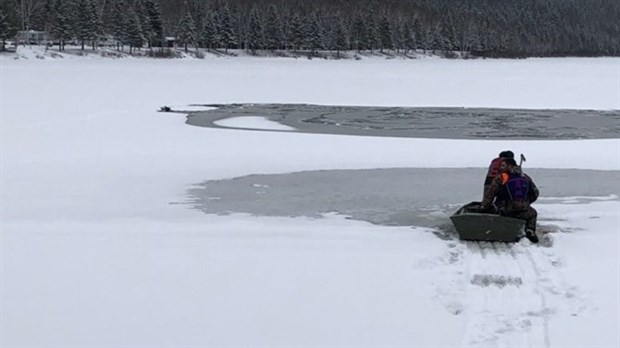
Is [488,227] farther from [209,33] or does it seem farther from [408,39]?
[408,39]

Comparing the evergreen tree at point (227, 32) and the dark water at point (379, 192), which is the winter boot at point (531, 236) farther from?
the evergreen tree at point (227, 32)

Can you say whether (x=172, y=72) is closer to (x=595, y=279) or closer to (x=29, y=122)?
(x=29, y=122)

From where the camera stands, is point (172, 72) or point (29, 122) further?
point (172, 72)

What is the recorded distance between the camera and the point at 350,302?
5688mm

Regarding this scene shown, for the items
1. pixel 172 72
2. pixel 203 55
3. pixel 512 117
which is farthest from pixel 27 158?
pixel 203 55

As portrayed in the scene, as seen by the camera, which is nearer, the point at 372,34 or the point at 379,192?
the point at 379,192

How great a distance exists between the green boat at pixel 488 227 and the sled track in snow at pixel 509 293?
7 cm

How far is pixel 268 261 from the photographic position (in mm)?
6715

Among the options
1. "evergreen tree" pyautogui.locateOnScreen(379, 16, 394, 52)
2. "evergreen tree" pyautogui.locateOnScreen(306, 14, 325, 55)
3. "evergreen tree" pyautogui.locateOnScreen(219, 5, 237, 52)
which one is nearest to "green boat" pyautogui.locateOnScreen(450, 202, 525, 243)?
"evergreen tree" pyautogui.locateOnScreen(219, 5, 237, 52)

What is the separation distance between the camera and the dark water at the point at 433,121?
57.7 ft

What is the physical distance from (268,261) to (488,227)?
210 centimetres

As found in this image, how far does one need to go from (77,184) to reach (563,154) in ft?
27.0

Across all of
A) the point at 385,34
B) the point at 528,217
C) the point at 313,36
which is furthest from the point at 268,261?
the point at 385,34

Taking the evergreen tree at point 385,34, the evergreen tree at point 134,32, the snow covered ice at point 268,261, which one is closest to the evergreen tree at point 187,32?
the evergreen tree at point 134,32
